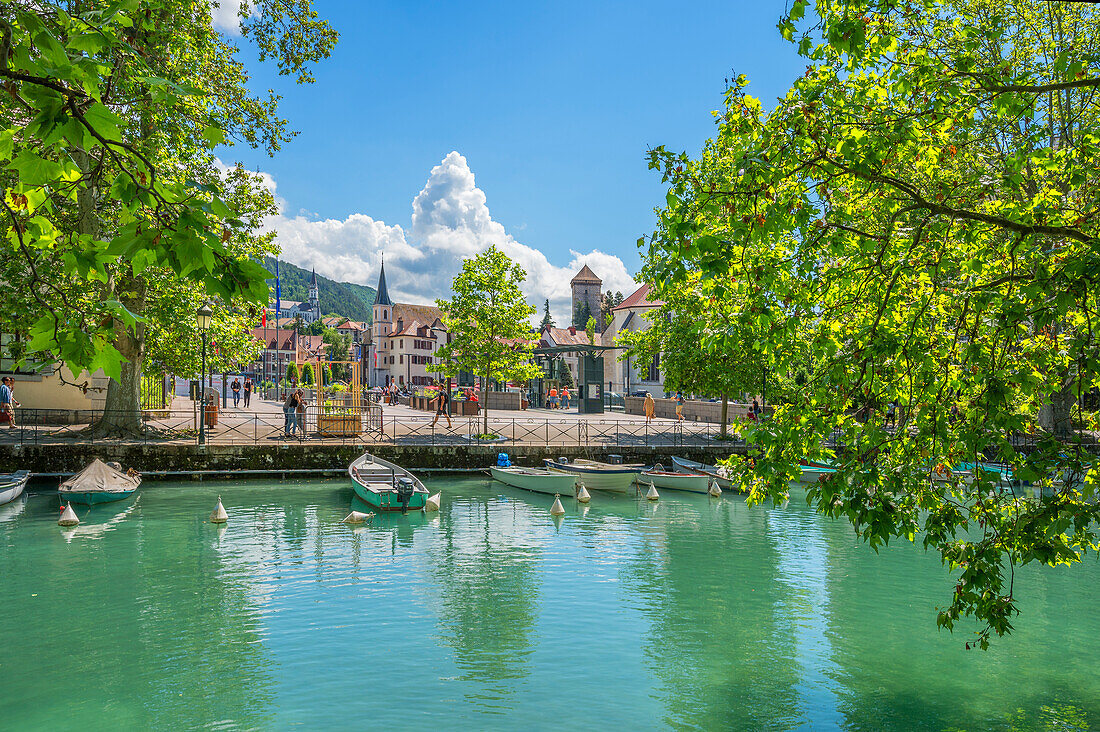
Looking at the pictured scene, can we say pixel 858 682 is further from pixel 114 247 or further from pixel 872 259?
pixel 114 247

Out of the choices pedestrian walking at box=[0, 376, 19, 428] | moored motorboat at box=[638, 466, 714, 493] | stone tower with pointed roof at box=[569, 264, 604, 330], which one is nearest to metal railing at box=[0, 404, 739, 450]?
pedestrian walking at box=[0, 376, 19, 428]

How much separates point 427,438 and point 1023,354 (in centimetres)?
2597

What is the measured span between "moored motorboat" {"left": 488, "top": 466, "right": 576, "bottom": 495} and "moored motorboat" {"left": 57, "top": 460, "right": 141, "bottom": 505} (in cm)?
1182

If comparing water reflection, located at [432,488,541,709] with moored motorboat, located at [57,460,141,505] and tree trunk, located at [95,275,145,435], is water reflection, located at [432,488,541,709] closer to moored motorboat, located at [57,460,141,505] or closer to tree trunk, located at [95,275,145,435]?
moored motorboat, located at [57,460,141,505]

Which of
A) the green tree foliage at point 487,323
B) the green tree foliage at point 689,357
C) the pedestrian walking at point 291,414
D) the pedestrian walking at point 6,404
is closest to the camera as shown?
the pedestrian walking at point 6,404

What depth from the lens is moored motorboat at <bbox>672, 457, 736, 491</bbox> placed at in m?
27.0

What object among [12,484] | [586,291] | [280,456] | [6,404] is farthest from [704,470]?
[586,291]

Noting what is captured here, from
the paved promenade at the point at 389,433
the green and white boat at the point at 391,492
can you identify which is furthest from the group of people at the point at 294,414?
the green and white boat at the point at 391,492

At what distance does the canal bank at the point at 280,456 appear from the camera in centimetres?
2323

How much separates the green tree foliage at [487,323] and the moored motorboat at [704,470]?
9094 millimetres

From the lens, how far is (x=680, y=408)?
43312 millimetres

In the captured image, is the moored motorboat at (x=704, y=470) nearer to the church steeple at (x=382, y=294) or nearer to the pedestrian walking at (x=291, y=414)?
the pedestrian walking at (x=291, y=414)

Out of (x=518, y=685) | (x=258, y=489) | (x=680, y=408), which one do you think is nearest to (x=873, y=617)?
(x=518, y=685)

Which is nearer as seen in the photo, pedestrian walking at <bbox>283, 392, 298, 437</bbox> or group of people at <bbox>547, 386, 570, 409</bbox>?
pedestrian walking at <bbox>283, 392, 298, 437</bbox>
